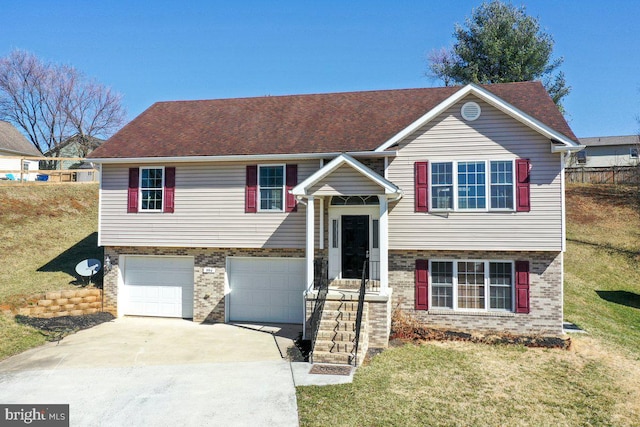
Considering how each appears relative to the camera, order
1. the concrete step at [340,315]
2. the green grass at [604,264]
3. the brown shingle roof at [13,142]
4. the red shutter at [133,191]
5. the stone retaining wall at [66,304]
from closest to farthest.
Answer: the concrete step at [340,315], the stone retaining wall at [66,304], the green grass at [604,264], the red shutter at [133,191], the brown shingle roof at [13,142]

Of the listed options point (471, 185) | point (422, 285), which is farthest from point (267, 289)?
point (471, 185)

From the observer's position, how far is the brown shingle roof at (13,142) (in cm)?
3638

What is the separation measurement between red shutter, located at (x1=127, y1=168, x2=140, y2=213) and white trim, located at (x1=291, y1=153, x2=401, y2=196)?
5.99m

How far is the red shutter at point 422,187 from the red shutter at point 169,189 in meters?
7.63

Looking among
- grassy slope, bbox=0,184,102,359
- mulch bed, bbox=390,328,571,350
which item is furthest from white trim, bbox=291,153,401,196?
grassy slope, bbox=0,184,102,359

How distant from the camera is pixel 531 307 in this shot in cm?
1272

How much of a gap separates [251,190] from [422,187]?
5184 mm

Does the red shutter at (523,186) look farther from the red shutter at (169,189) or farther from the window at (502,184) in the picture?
the red shutter at (169,189)

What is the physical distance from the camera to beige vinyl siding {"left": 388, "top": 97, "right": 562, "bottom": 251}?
12531 millimetres

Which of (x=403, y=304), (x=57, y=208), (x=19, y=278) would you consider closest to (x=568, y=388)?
(x=403, y=304)

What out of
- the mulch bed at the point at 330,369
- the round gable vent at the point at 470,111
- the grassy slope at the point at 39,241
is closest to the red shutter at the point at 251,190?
the mulch bed at the point at 330,369

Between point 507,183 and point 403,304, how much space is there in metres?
4.48

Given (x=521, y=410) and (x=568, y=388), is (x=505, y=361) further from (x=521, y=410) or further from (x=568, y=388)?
(x=521, y=410)

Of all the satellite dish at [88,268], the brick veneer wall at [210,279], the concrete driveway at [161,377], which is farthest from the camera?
the satellite dish at [88,268]
